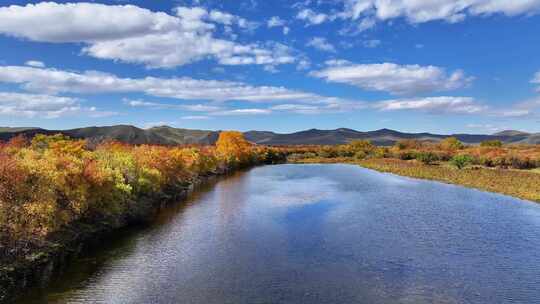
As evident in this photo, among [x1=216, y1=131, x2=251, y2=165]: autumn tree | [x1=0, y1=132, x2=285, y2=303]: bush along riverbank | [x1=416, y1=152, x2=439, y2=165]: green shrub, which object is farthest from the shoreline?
[x1=416, y1=152, x2=439, y2=165]: green shrub

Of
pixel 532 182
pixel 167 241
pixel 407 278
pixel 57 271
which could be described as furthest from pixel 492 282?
pixel 532 182

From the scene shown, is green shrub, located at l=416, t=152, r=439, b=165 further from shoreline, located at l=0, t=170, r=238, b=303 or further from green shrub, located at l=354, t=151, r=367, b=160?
shoreline, located at l=0, t=170, r=238, b=303

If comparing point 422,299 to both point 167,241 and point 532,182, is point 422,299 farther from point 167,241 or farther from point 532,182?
point 532,182

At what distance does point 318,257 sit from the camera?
31.4m

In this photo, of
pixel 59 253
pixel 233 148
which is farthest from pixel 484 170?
pixel 59 253

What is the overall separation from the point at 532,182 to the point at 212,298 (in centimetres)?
7251

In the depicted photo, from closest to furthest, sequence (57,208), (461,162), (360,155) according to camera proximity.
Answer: (57,208) → (461,162) → (360,155)

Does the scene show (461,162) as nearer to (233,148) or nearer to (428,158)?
(428,158)

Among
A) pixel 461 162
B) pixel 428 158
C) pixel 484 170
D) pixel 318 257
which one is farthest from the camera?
pixel 428 158

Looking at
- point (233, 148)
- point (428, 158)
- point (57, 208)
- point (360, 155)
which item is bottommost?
point (57, 208)

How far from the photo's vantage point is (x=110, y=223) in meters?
40.2

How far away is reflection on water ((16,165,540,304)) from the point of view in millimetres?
24250

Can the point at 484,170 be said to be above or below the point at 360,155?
below

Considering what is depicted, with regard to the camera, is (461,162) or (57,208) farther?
(461,162)
